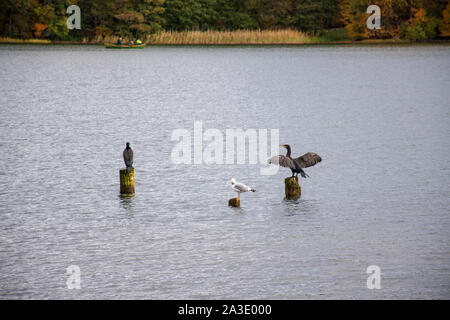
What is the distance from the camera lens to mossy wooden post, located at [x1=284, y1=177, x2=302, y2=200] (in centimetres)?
1766

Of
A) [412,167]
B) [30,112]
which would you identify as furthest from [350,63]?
[412,167]

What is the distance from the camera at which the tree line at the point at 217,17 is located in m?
96.6

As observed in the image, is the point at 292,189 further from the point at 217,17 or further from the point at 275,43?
the point at 275,43

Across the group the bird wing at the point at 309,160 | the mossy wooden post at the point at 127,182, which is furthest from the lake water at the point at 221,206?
the bird wing at the point at 309,160

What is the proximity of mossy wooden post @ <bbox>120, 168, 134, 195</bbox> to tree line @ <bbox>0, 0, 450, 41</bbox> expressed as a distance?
7885cm

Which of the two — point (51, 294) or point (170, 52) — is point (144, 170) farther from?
point (170, 52)

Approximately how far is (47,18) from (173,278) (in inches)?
3399

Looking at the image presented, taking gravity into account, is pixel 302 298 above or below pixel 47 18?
below

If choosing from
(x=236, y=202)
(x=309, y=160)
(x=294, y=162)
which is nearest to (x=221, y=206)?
(x=236, y=202)

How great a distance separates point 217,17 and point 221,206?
290ft

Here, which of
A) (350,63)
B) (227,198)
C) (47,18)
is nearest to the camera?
(227,198)

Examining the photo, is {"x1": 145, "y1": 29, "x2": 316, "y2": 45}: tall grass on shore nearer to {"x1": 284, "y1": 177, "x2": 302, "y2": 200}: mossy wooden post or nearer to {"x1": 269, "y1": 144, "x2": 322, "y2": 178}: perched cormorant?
{"x1": 284, "y1": 177, "x2": 302, "y2": 200}: mossy wooden post

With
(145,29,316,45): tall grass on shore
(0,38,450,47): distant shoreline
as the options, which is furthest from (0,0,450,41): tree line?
(145,29,316,45): tall grass on shore

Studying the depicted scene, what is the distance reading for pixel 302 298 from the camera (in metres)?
12.0
